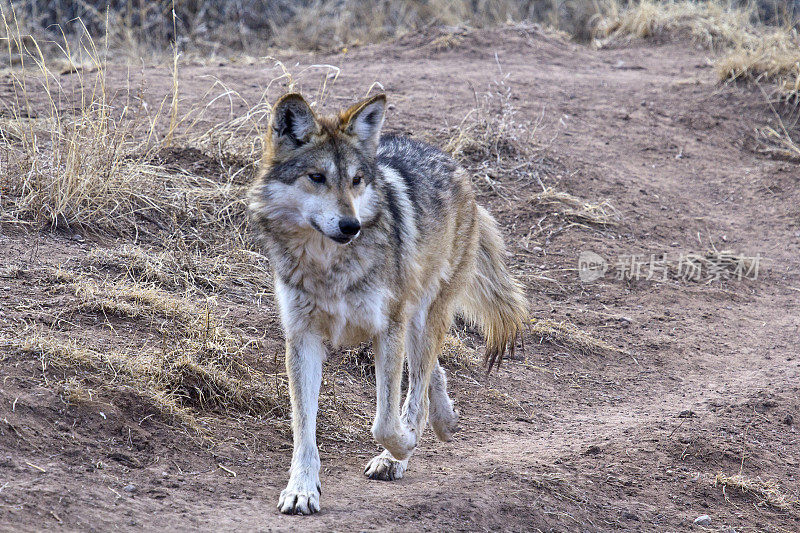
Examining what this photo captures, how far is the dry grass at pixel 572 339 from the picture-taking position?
21.9 feet

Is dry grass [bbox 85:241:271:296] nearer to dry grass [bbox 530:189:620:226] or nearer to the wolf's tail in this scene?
the wolf's tail

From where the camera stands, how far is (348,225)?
394 centimetres

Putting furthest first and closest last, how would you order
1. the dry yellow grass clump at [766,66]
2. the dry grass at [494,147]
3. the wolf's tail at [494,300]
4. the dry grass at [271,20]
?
the dry grass at [271,20]
the dry yellow grass clump at [766,66]
the dry grass at [494,147]
the wolf's tail at [494,300]

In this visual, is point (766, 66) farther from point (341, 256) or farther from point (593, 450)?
point (341, 256)

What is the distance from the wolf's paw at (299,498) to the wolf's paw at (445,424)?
49.0 inches

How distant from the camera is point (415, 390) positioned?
192 inches

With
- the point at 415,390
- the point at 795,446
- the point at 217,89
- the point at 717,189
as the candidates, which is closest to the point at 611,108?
the point at 717,189

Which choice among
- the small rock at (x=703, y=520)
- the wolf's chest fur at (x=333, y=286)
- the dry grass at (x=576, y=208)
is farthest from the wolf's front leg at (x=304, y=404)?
the dry grass at (x=576, y=208)

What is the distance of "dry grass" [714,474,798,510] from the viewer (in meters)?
4.75

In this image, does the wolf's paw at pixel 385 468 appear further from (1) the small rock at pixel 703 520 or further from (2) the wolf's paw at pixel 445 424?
(1) the small rock at pixel 703 520

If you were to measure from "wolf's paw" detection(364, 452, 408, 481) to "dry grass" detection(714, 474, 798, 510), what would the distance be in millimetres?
1847

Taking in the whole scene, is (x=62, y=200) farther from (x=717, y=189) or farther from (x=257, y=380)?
(x=717, y=189)

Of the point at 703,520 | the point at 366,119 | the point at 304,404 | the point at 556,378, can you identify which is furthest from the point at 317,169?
the point at 556,378

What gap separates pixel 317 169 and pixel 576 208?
4795 mm
